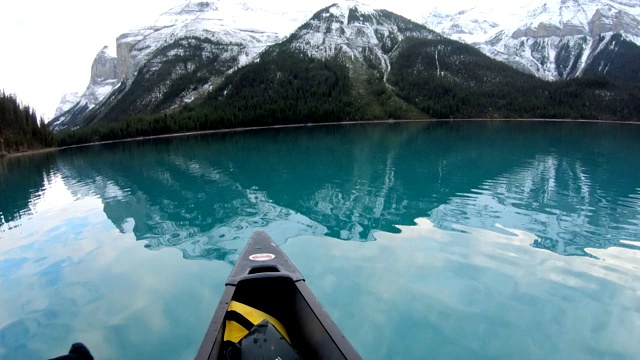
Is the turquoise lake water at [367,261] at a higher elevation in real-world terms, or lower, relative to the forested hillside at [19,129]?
lower

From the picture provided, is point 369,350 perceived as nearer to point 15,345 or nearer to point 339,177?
point 15,345

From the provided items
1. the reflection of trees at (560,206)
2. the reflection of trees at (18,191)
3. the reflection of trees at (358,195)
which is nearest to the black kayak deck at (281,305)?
the reflection of trees at (358,195)

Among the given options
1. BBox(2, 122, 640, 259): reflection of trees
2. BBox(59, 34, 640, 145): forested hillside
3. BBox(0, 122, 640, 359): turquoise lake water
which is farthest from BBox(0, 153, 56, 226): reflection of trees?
BBox(59, 34, 640, 145): forested hillside

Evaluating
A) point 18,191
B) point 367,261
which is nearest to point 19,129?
point 18,191

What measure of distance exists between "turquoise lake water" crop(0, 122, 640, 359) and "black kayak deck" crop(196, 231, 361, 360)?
2737 millimetres

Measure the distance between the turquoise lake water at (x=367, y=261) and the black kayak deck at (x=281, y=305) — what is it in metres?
2.74

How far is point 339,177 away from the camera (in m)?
33.1

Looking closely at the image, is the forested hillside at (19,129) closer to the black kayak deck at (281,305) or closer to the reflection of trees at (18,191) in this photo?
the reflection of trees at (18,191)

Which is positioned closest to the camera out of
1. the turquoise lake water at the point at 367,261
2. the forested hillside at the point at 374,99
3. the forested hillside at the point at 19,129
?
the turquoise lake water at the point at 367,261

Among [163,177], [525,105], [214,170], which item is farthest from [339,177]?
[525,105]

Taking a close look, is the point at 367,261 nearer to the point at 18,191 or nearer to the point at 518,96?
the point at 18,191

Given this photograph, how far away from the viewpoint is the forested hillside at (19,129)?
8950 centimetres

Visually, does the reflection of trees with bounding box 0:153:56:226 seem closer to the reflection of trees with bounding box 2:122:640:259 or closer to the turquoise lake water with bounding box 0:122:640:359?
the turquoise lake water with bounding box 0:122:640:359

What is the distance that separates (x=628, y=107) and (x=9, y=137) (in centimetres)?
20785
